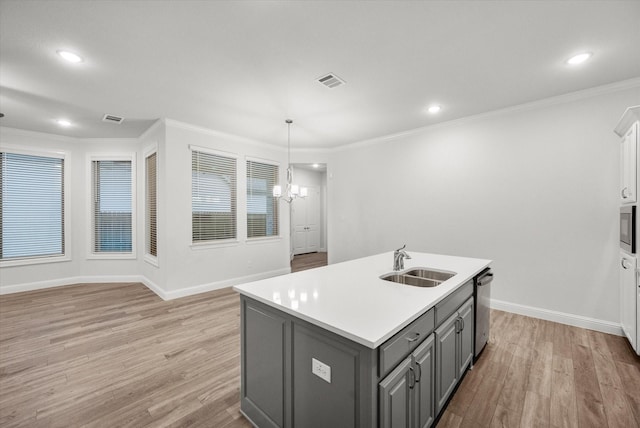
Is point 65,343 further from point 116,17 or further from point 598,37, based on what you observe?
point 598,37

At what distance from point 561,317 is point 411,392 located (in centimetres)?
323

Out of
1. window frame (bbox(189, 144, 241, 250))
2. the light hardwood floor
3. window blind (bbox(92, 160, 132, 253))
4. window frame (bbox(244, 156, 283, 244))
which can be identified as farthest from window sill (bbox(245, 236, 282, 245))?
window blind (bbox(92, 160, 132, 253))

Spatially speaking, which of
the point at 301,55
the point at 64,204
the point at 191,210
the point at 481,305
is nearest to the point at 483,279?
the point at 481,305

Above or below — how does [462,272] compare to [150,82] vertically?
below

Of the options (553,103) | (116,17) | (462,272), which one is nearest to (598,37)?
(553,103)

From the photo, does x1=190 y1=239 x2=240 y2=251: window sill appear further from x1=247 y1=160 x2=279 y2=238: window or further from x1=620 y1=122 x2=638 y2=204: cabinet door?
x1=620 y1=122 x2=638 y2=204: cabinet door

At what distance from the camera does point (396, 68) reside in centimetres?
280

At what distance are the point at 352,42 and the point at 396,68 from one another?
2.20 ft

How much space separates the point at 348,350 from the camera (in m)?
1.27

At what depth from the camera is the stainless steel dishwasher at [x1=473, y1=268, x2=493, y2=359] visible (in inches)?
97.2

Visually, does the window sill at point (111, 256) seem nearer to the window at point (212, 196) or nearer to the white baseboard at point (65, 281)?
the white baseboard at point (65, 281)

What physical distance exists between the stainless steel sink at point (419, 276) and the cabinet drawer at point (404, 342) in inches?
27.4

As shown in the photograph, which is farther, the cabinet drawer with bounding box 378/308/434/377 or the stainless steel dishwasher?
the stainless steel dishwasher

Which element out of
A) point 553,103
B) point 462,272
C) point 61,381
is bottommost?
point 61,381
